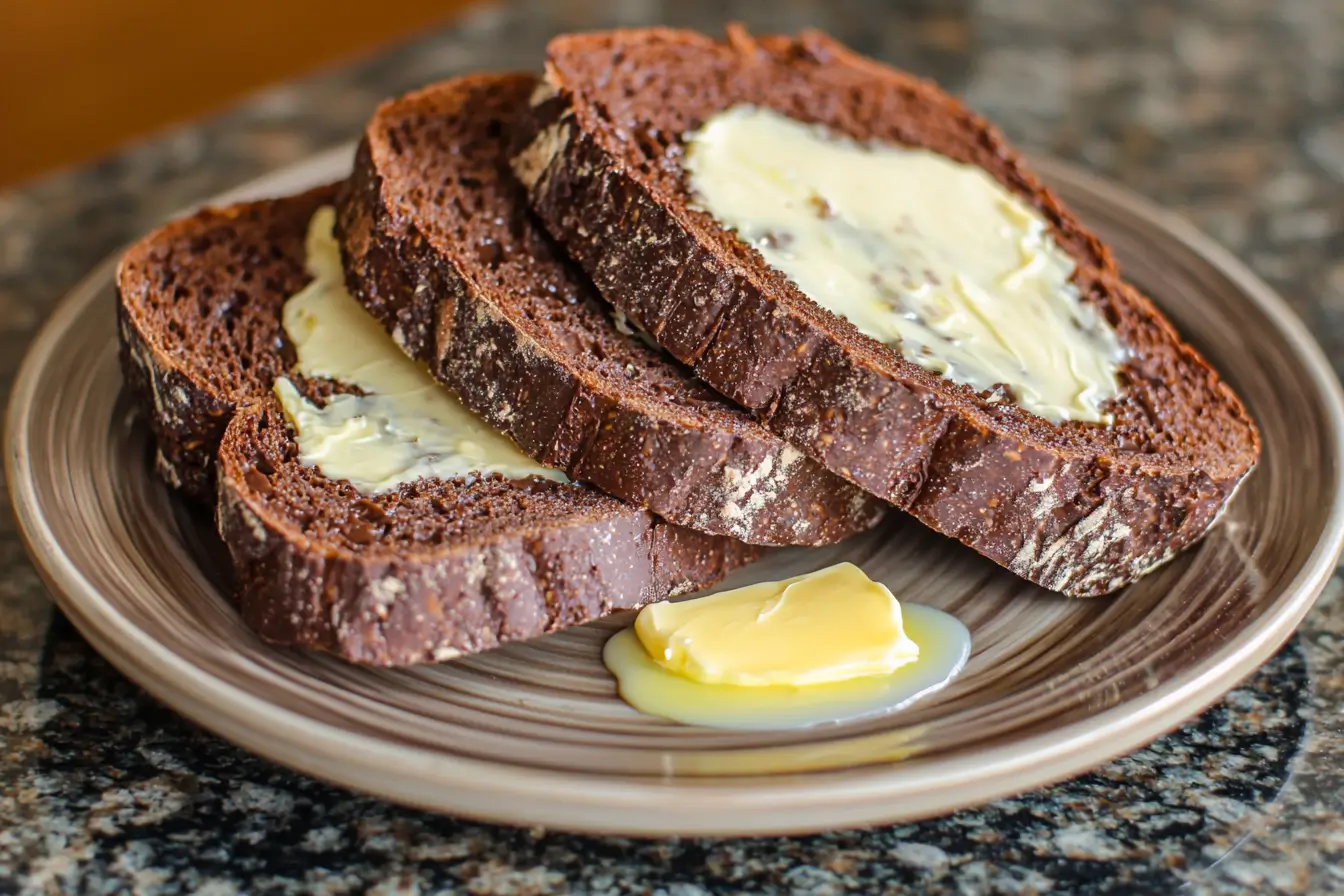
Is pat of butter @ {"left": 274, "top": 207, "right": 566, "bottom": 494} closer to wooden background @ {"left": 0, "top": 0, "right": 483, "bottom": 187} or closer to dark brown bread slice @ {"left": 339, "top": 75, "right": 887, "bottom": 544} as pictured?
dark brown bread slice @ {"left": 339, "top": 75, "right": 887, "bottom": 544}

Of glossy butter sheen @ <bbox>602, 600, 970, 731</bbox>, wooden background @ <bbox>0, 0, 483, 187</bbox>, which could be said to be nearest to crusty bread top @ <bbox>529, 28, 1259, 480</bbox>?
glossy butter sheen @ <bbox>602, 600, 970, 731</bbox>

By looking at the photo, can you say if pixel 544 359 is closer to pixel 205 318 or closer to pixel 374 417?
pixel 374 417

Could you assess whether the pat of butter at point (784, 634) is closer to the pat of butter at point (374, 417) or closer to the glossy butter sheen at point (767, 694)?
the glossy butter sheen at point (767, 694)

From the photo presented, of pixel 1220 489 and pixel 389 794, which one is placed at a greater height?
pixel 1220 489

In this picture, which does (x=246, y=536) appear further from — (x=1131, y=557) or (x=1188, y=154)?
(x=1188, y=154)

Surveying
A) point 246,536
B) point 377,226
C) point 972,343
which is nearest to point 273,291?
point 377,226

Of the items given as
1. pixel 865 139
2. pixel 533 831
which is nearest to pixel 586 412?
pixel 533 831
